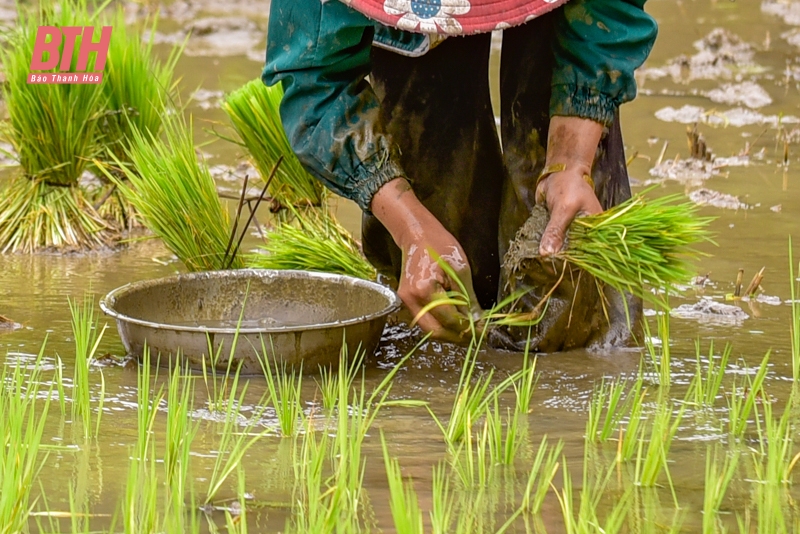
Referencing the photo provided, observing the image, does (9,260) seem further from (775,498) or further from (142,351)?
(775,498)

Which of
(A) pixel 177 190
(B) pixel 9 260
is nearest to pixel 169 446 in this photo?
(A) pixel 177 190

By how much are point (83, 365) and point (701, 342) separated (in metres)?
1.47

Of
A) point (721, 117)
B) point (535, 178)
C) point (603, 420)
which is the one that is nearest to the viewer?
point (603, 420)

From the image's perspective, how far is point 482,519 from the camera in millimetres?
1793

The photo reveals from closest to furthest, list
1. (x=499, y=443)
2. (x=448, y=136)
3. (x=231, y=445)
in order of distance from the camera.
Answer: (x=499, y=443) → (x=231, y=445) → (x=448, y=136)

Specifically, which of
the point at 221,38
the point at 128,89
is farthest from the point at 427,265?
the point at 221,38

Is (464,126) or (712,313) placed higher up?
(464,126)

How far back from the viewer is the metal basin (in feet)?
8.34

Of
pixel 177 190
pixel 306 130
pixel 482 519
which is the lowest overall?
pixel 482 519

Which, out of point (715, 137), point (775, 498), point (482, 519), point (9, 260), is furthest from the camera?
point (715, 137)

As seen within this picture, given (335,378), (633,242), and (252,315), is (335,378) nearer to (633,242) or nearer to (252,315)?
(252,315)

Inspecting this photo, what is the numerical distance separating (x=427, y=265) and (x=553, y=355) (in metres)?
0.50

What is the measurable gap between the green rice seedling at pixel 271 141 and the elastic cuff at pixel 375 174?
3.04 ft

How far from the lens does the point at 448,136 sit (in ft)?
9.97
